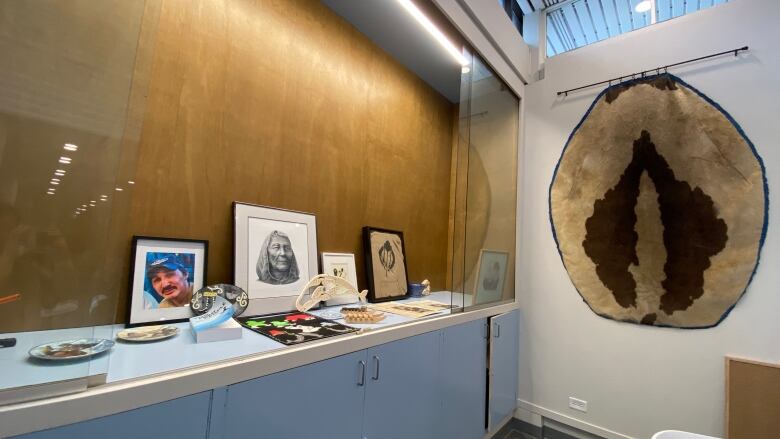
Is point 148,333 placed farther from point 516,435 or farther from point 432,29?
point 516,435

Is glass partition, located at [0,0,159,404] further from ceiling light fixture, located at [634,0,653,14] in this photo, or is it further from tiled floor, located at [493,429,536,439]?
ceiling light fixture, located at [634,0,653,14]

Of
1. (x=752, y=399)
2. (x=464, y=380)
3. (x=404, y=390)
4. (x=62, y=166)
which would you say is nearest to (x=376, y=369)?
(x=404, y=390)

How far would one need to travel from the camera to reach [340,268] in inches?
87.1

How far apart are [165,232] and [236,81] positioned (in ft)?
2.67

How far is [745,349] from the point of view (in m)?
2.06

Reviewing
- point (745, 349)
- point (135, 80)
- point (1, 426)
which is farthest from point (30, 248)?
point (745, 349)

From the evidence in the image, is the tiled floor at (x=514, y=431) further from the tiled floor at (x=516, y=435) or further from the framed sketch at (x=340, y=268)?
the framed sketch at (x=340, y=268)

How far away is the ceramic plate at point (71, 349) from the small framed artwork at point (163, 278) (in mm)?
442

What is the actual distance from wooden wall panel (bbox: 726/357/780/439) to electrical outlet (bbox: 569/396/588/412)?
77 centimetres

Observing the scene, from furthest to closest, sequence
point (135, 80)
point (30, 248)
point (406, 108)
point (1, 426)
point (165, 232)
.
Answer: point (406, 108) → point (165, 232) → point (135, 80) → point (30, 248) → point (1, 426)

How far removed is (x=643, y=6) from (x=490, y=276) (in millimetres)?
2416

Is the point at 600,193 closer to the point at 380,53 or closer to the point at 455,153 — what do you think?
the point at 455,153

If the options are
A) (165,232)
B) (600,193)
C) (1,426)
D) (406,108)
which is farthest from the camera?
(406,108)

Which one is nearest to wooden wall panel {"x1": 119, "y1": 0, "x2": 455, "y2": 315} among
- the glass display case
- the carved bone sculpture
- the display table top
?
the glass display case
